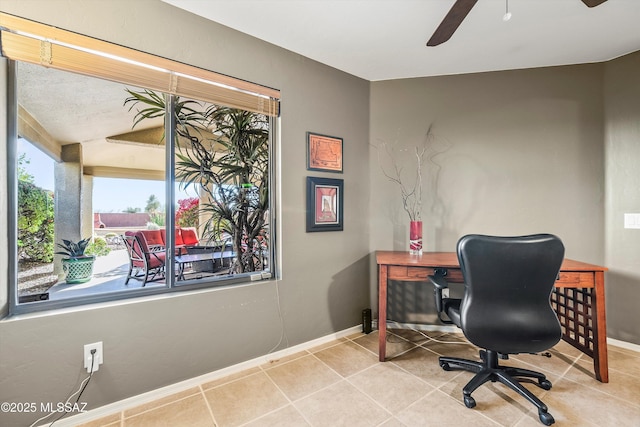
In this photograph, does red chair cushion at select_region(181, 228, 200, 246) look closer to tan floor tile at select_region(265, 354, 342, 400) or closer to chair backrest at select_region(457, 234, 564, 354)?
tan floor tile at select_region(265, 354, 342, 400)

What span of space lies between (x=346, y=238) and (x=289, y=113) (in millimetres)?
1230

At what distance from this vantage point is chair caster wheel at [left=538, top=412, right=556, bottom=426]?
146 cm

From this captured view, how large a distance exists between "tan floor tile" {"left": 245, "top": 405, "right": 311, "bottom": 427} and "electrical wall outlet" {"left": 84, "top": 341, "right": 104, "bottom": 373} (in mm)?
901

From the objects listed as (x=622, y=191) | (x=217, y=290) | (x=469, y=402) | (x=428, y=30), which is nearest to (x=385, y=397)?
(x=469, y=402)

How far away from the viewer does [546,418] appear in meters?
1.46

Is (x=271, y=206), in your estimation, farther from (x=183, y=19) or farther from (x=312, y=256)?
(x=183, y=19)

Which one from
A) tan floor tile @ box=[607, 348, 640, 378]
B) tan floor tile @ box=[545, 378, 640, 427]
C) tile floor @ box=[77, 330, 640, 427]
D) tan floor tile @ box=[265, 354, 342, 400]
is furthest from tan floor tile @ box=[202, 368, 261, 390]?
tan floor tile @ box=[607, 348, 640, 378]

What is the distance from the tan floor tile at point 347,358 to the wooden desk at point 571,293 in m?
0.14

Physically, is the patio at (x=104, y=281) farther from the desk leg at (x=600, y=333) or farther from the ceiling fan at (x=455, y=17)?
the desk leg at (x=600, y=333)

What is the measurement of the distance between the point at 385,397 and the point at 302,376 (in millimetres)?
580

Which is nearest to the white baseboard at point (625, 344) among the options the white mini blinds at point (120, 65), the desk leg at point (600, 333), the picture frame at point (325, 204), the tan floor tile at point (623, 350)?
the tan floor tile at point (623, 350)

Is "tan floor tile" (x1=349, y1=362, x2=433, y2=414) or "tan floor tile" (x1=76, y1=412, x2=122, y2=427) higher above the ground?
"tan floor tile" (x1=349, y1=362, x2=433, y2=414)

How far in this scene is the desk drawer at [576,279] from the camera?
75.3 inches

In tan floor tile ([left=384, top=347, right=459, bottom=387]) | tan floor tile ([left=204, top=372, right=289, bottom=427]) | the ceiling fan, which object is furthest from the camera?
tan floor tile ([left=384, top=347, right=459, bottom=387])
